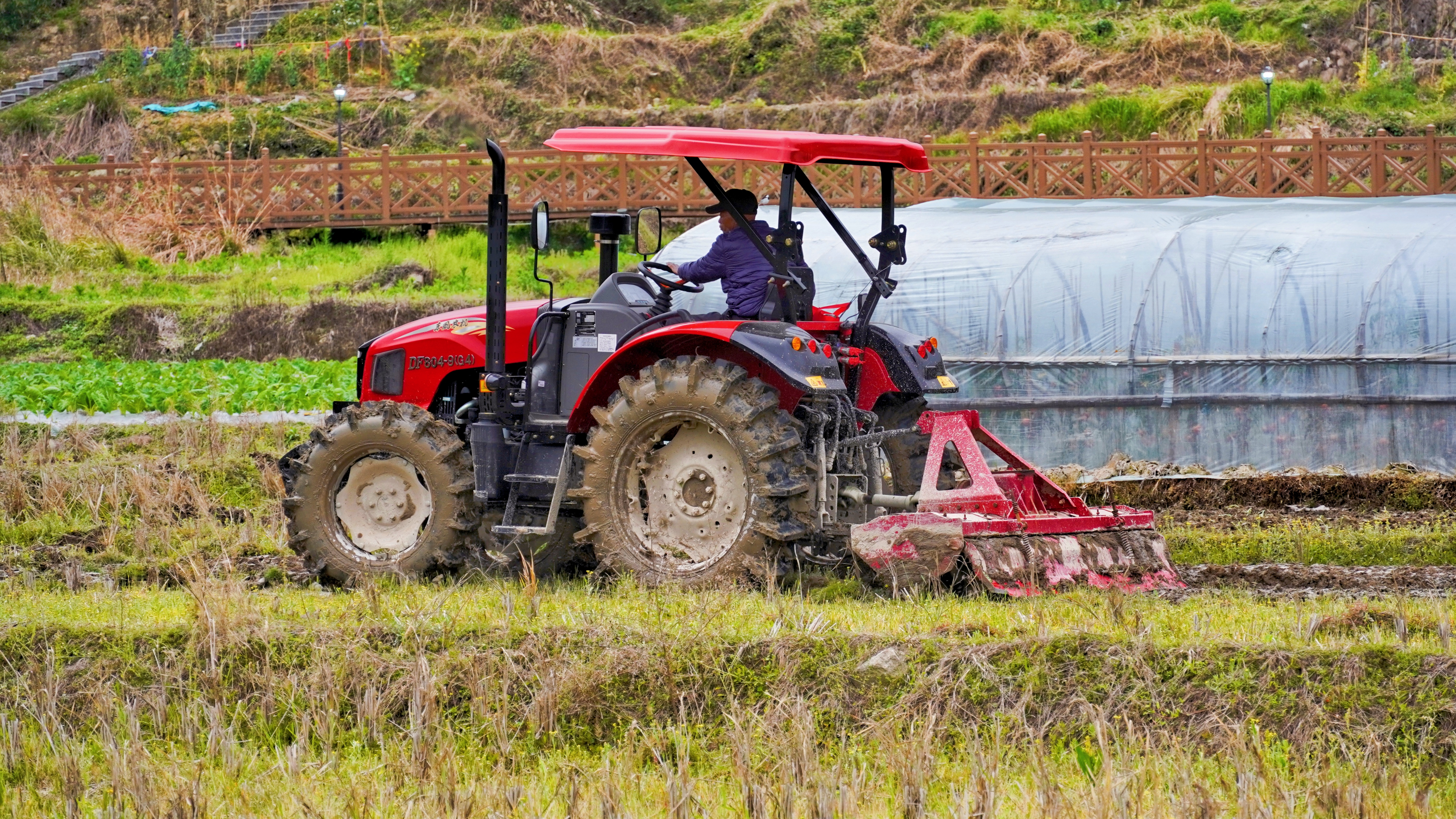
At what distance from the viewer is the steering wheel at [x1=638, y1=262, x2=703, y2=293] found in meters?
9.47

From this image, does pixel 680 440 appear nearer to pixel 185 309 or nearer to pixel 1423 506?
pixel 1423 506

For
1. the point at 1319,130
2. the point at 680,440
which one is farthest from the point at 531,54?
the point at 680,440

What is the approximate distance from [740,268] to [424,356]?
2369mm

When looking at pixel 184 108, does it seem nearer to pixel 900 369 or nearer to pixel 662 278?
pixel 662 278

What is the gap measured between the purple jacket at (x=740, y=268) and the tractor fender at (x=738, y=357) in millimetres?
337

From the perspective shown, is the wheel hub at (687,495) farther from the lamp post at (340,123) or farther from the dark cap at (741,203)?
the lamp post at (340,123)

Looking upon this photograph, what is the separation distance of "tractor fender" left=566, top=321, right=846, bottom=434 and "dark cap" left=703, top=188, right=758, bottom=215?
63cm

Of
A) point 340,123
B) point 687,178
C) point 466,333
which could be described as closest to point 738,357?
point 466,333

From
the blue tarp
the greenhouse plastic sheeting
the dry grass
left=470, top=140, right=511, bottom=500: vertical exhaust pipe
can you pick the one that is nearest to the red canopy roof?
left=470, top=140, right=511, bottom=500: vertical exhaust pipe

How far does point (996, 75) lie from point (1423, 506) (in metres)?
25.2

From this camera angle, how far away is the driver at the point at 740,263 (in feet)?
29.5

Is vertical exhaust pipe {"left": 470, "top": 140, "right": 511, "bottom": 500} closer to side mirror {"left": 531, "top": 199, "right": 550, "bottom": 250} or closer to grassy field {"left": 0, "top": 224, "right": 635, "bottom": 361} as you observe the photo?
side mirror {"left": 531, "top": 199, "right": 550, "bottom": 250}

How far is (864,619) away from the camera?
7.26 meters

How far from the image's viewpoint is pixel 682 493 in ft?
29.1
